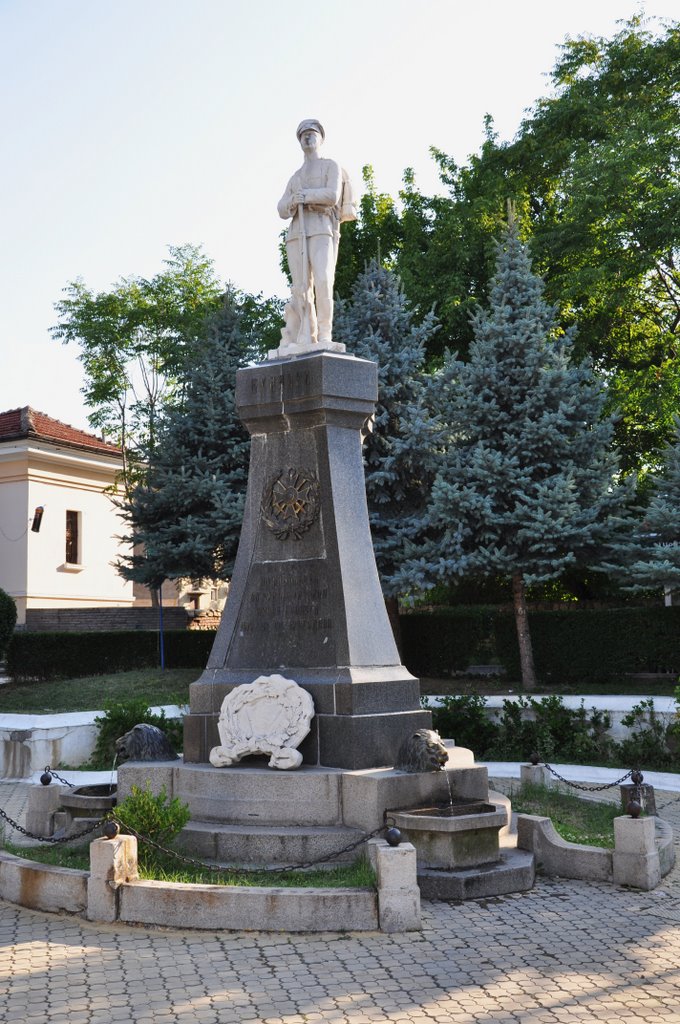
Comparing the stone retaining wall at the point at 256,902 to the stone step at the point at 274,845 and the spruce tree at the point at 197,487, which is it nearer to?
the stone step at the point at 274,845

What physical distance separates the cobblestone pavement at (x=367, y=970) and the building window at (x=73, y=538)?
2645cm

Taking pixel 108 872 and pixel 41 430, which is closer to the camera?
pixel 108 872

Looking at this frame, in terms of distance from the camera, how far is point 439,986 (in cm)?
573

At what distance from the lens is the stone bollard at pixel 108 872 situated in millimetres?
6875

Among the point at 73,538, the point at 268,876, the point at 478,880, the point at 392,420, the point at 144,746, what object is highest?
the point at 392,420

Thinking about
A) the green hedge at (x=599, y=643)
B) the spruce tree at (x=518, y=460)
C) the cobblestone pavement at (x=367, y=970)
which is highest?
the spruce tree at (x=518, y=460)

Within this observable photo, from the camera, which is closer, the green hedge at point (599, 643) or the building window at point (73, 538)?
the green hedge at point (599, 643)

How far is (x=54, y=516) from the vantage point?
106 ft

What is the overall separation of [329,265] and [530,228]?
16.1 m

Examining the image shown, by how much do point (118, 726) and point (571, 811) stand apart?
616cm

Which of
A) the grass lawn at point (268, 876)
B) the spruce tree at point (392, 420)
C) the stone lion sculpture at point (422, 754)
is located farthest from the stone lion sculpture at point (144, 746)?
the spruce tree at point (392, 420)

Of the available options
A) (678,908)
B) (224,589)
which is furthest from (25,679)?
(678,908)

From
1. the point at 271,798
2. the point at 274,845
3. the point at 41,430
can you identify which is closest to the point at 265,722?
the point at 271,798

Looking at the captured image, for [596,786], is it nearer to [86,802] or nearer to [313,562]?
[313,562]
